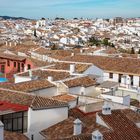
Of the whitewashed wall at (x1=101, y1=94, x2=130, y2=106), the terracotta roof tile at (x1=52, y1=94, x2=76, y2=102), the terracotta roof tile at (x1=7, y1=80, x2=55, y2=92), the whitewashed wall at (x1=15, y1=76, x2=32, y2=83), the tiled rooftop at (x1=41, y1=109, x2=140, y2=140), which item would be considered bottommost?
the tiled rooftop at (x1=41, y1=109, x2=140, y2=140)

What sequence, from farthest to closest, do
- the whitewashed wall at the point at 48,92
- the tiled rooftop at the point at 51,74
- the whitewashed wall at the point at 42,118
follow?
the tiled rooftop at the point at 51,74 → the whitewashed wall at the point at 48,92 → the whitewashed wall at the point at 42,118

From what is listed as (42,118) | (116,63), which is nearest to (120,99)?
(42,118)

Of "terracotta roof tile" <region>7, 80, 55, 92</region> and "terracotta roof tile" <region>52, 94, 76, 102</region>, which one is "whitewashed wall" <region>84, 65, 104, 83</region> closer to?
"terracotta roof tile" <region>7, 80, 55, 92</region>

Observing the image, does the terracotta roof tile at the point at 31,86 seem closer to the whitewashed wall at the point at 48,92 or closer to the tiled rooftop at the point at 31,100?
the whitewashed wall at the point at 48,92

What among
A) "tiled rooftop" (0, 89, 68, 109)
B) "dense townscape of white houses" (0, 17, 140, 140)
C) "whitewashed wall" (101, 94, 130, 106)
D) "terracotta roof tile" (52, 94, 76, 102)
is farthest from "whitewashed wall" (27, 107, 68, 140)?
"whitewashed wall" (101, 94, 130, 106)

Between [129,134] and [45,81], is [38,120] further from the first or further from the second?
[45,81]

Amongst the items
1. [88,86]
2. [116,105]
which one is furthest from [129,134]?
[88,86]

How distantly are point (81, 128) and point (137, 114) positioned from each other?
14.3 feet

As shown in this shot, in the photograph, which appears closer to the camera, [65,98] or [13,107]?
[13,107]

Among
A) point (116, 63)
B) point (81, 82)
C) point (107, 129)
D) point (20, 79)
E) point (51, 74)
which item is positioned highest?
point (116, 63)

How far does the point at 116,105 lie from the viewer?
24562 mm

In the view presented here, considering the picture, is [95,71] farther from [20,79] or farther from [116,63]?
[20,79]

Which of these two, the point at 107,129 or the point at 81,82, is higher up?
the point at 81,82

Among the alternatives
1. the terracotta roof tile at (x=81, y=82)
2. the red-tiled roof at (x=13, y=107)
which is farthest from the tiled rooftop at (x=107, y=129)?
the terracotta roof tile at (x=81, y=82)
